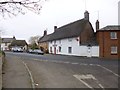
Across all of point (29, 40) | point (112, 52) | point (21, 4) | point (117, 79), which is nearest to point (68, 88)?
point (117, 79)

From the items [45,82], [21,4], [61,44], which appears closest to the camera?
[21,4]

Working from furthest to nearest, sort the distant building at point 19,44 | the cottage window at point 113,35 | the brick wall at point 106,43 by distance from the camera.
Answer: the distant building at point 19,44, the cottage window at point 113,35, the brick wall at point 106,43

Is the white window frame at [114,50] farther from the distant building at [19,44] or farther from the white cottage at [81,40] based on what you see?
the distant building at [19,44]

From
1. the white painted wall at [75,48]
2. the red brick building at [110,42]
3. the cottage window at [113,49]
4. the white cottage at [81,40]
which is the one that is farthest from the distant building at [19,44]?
the cottage window at [113,49]

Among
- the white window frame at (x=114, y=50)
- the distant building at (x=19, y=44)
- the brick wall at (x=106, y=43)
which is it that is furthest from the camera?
the distant building at (x=19, y=44)

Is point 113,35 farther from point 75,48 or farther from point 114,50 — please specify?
point 75,48

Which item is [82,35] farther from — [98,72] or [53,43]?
[98,72]

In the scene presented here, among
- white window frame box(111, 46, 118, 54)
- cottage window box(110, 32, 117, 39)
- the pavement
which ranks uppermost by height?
cottage window box(110, 32, 117, 39)

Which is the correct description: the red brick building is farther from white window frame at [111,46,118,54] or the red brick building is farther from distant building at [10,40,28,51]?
distant building at [10,40,28,51]

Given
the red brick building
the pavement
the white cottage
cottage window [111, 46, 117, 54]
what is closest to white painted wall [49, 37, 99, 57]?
the white cottage

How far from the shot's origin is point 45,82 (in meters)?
21.9

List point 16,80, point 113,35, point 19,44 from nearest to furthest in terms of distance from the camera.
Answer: point 16,80 < point 113,35 < point 19,44

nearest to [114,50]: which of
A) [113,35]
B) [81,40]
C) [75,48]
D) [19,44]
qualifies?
[113,35]

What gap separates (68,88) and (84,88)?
1189 mm
